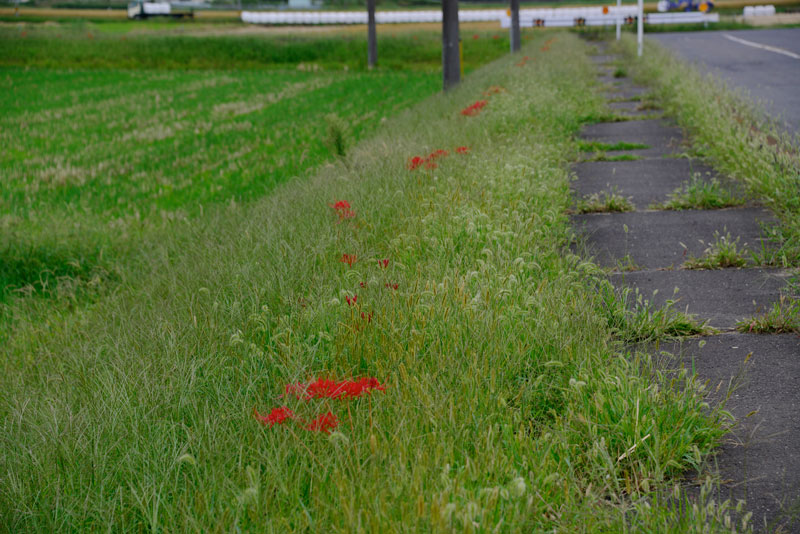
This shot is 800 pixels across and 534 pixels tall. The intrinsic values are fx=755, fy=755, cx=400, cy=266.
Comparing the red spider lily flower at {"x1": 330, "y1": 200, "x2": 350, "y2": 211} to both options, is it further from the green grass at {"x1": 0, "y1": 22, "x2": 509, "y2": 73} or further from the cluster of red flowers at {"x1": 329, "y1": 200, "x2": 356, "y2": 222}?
the green grass at {"x1": 0, "y1": 22, "x2": 509, "y2": 73}

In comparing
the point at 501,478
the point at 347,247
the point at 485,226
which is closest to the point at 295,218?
the point at 347,247

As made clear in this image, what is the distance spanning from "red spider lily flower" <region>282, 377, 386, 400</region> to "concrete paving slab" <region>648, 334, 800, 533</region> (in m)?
1.22

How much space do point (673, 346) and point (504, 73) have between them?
529 inches

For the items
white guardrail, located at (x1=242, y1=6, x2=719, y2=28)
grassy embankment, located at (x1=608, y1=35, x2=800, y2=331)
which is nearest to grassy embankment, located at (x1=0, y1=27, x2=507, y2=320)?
grassy embankment, located at (x1=608, y1=35, x2=800, y2=331)

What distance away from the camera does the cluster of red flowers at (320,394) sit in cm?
245

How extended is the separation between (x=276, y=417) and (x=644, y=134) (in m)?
9.16

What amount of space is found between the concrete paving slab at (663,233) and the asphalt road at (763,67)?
3713 mm

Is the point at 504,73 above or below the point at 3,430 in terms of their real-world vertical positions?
above

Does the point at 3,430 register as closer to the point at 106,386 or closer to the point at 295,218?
the point at 106,386

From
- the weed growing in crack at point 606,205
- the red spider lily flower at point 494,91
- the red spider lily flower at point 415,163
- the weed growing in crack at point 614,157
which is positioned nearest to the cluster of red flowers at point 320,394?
the red spider lily flower at point 415,163

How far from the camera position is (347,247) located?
4.64 m

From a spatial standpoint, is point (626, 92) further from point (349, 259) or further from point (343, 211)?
point (349, 259)

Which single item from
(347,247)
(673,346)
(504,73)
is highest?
(504,73)

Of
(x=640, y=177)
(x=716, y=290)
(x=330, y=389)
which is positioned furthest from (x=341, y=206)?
(x=640, y=177)
